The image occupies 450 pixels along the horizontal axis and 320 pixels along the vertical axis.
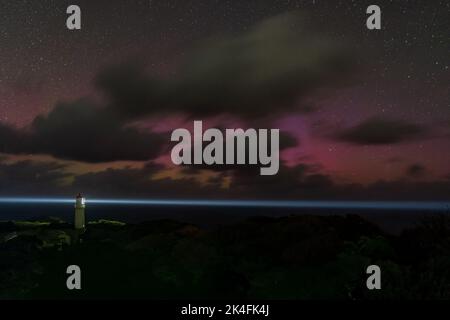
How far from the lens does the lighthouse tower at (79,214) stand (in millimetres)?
18556

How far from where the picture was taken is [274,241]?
1388 centimetres

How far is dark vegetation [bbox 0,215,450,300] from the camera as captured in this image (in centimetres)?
1098

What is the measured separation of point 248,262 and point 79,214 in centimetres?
904

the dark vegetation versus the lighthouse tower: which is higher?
the lighthouse tower

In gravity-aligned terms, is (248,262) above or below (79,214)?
below

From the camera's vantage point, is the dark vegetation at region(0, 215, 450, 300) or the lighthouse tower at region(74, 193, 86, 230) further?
the lighthouse tower at region(74, 193, 86, 230)

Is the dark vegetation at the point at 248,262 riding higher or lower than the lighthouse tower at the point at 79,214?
lower

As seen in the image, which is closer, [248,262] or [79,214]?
[248,262]

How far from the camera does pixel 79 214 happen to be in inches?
748

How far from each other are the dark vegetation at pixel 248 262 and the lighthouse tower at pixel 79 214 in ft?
9.50

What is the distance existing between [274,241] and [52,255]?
6761 millimetres

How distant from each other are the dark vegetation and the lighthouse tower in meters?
2.89

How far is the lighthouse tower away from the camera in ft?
60.9
